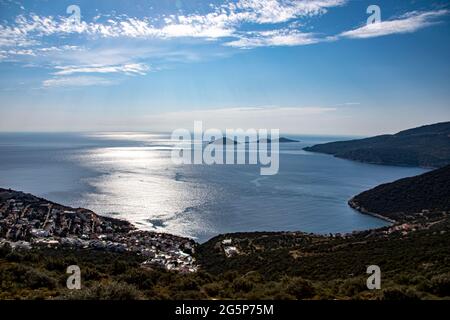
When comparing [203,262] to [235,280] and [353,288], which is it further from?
[353,288]

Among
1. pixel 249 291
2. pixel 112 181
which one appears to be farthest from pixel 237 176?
pixel 249 291

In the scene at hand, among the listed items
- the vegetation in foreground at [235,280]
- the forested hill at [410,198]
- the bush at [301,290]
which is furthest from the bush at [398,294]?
the forested hill at [410,198]

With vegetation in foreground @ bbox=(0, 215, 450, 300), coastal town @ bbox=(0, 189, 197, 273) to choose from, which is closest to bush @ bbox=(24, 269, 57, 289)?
vegetation in foreground @ bbox=(0, 215, 450, 300)

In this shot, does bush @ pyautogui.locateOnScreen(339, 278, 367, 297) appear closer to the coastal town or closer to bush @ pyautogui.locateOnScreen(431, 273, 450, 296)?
bush @ pyautogui.locateOnScreen(431, 273, 450, 296)

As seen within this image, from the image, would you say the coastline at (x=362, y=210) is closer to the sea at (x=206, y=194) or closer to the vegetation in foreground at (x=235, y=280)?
the sea at (x=206, y=194)
